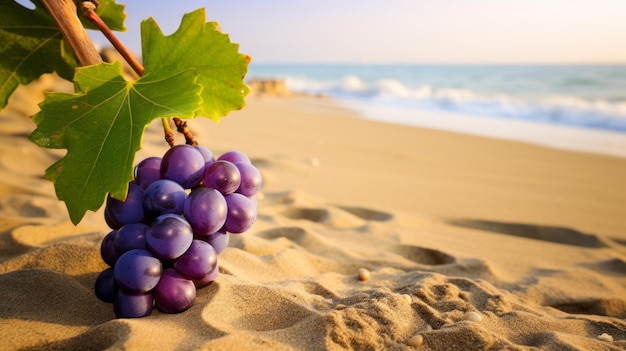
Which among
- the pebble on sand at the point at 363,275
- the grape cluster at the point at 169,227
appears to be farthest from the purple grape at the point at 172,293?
the pebble on sand at the point at 363,275

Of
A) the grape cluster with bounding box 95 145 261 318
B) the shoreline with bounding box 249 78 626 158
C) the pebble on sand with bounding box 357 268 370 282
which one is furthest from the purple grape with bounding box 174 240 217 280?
the shoreline with bounding box 249 78 626 158

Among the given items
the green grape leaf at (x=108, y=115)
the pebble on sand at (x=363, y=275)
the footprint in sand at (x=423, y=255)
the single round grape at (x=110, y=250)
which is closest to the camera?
the green grape leaf at (x=108, y=115)

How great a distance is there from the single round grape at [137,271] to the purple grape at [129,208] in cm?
9

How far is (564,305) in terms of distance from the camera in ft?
5.93

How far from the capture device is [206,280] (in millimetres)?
1295

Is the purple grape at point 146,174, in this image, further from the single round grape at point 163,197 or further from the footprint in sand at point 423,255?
the footprint in sand at point 423,255

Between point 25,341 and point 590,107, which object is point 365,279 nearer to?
point 25,341

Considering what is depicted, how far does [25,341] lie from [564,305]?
5.90ft

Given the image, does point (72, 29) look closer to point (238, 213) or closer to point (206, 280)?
point (238, 213)

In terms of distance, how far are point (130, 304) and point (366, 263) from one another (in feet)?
3.53

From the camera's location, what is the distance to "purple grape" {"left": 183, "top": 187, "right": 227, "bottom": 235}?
1170mm

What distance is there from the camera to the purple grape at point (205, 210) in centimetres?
117

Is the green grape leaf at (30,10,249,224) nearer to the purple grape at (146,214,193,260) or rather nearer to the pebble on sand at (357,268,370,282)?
the purple grape at (146,214,193,260)

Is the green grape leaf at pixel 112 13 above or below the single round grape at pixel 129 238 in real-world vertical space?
above
